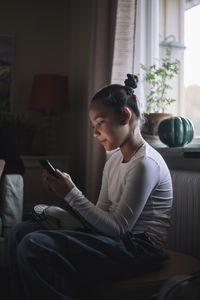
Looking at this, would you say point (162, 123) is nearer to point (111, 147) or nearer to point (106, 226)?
point (111, 147)

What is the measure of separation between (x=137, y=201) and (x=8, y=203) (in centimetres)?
124

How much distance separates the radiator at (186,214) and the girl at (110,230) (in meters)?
0.28

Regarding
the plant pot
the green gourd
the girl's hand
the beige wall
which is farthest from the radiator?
the beige wall

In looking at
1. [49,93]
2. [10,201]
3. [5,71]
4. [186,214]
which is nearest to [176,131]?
[186,214]

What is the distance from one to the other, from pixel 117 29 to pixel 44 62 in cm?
174

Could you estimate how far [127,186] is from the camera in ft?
4.11

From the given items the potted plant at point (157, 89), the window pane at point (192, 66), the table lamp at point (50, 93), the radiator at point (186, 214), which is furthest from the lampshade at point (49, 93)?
the radiator at point (186, 214)

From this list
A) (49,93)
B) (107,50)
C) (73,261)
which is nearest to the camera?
(73,261)

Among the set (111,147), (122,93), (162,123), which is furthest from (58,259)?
(162,123)

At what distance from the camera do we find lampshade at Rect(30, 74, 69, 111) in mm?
3334

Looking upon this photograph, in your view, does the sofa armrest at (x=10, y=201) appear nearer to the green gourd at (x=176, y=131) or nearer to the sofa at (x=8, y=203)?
the sofa at (x=8, y=203)

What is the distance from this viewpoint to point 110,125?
1373 millimetres

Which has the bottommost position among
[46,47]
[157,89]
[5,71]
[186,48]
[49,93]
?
[157,89]

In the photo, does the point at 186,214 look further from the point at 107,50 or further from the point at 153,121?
the point at 107,50
